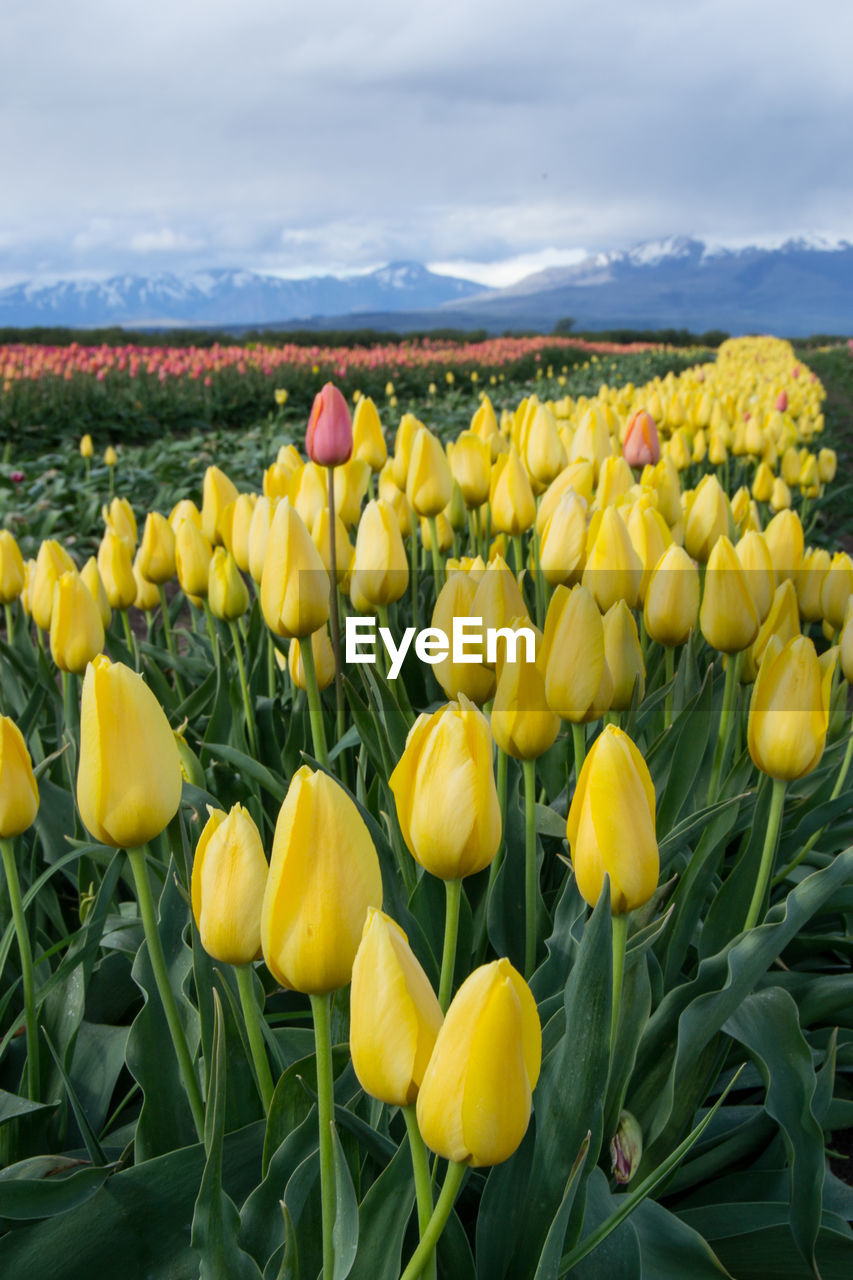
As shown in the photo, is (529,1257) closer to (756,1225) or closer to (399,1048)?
(756,1225)

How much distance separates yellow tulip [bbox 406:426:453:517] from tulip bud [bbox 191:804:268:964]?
1339 millimetres

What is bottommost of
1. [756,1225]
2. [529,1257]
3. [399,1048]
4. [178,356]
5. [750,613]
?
[756,1225]

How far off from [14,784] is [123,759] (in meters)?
0.26

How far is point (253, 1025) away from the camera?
986 mm

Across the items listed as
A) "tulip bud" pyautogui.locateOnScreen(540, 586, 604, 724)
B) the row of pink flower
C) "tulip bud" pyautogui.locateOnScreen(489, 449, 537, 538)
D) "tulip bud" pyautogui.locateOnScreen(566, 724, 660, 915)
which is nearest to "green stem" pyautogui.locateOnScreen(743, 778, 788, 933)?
"tulip bud" pyautogui.locateOnScreen(540, 586, 604, 724)

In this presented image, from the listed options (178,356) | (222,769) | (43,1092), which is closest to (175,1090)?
(43,1092)

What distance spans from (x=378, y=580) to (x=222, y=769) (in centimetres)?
54

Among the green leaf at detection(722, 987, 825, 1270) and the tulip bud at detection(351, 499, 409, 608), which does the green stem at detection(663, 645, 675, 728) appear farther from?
the green leaf at detection(722, 987, 825, 1270)

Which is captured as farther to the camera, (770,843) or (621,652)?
(621,652)

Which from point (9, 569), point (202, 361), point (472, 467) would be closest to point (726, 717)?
point (472, 467)

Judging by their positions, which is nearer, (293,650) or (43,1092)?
(43,1092)

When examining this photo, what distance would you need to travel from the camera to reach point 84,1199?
3.34 feet

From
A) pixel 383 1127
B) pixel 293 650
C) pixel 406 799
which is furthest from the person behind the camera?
pixel 293 650

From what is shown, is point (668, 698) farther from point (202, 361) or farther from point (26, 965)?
point (202, 361)
